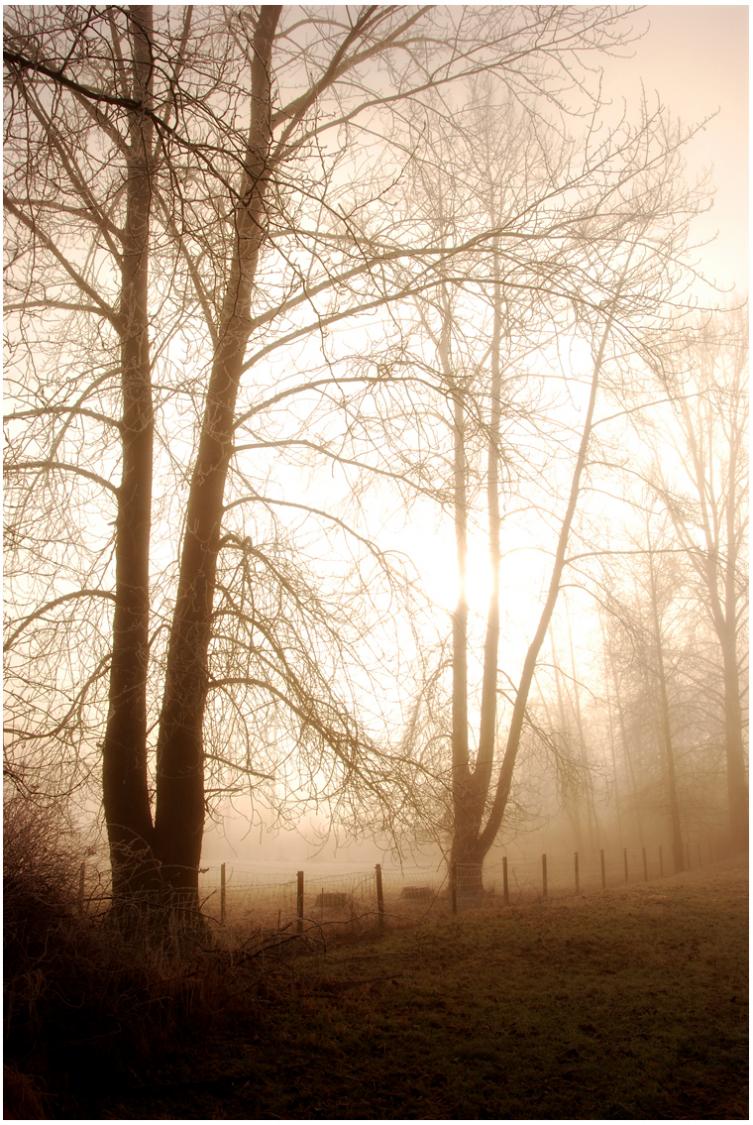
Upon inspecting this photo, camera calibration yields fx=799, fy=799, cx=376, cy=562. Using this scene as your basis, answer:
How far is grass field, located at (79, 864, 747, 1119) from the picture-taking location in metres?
4.33

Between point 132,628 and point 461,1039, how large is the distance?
146 inches

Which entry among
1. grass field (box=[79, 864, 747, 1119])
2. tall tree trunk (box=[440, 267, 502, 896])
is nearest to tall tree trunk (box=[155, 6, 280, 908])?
grass field (box=[79, 864, 747, 1119])

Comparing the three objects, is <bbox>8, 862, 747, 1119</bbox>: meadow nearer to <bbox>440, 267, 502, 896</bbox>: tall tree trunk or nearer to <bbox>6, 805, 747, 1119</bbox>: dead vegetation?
<bbox>6, 805, 747, 1119</bbox>: dead vegetation

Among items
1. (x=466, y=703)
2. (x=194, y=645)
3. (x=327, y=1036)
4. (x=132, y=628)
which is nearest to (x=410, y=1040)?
(x=327, y=1036)

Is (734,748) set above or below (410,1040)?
below

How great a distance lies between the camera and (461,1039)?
A: 5223mm

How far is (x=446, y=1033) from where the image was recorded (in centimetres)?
531

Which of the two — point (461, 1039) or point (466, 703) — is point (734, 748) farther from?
point (461, 1039)

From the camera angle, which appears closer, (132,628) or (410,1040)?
(410,1040)

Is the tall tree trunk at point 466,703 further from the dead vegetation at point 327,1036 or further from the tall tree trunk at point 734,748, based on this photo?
the tall tree trunk at point 734,748

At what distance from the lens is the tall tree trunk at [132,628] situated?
6012 mm

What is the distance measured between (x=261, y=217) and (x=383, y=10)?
204 centimetres

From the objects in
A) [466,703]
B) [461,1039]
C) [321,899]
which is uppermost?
[466,703]

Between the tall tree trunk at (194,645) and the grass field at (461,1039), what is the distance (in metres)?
1.16
